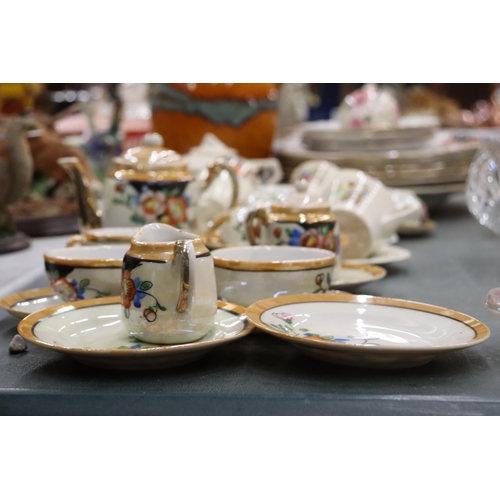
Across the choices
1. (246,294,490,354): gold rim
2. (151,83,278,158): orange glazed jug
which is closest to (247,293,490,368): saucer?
(246,294,490,354): gold rim

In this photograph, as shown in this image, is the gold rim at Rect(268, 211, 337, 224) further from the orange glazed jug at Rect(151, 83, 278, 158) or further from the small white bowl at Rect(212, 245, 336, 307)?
the orange glazed jug at Rect(151, 83, 278, 158)

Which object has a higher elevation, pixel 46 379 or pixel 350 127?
pixel 350 127

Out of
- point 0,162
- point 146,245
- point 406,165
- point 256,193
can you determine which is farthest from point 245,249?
point 406,165

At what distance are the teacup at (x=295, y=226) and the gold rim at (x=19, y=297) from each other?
0.24 m

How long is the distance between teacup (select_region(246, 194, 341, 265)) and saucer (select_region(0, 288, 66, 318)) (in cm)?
24

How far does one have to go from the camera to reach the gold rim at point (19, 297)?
78 centimetres

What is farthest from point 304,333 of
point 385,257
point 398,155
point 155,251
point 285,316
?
point 398,155

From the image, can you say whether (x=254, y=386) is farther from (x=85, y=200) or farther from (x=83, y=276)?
(x=85, y=200)

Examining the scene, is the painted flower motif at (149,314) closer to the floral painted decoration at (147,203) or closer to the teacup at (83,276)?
the teacup at (83,276)

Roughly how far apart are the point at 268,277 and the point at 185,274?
146 mm

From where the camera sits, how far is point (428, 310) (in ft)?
2.31

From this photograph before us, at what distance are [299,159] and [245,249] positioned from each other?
2.66 ft

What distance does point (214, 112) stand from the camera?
5.34 feet

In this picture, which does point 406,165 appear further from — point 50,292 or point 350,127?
point 50,292
